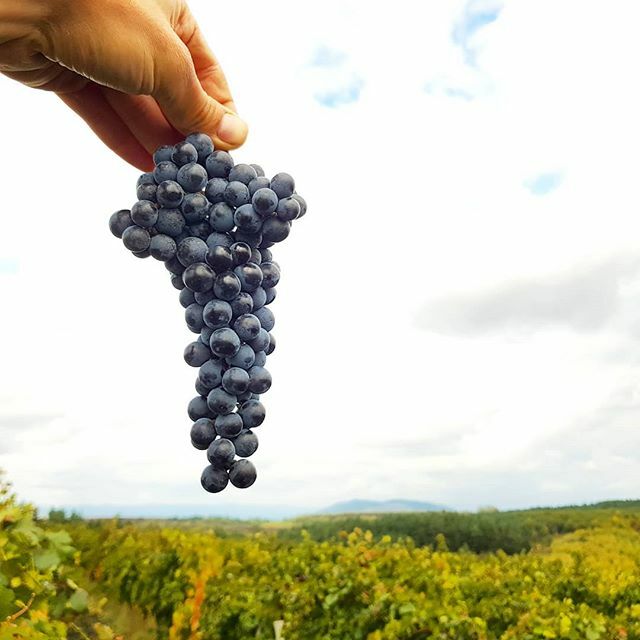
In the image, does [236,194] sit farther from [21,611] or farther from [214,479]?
[21,611]

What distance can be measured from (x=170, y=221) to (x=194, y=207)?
10 cm

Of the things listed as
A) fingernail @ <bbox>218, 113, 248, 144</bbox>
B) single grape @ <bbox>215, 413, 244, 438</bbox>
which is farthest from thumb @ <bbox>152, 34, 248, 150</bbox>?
single grape @ <bbox>215, 413, 244, 438</bbox>

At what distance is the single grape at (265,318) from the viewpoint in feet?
8.54

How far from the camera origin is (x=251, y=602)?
6.16m

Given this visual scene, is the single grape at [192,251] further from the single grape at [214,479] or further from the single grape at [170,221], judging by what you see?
the single grape at [214,479]

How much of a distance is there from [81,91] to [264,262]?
1152 millimetres

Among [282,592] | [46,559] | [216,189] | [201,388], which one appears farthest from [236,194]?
[282,592]

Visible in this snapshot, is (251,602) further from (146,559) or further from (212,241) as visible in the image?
(212,241)

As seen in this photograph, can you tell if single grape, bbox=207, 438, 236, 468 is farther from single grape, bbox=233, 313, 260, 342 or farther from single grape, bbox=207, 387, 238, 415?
single grape, bbox=233, 313, 260, 342

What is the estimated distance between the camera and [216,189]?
2.52 meters

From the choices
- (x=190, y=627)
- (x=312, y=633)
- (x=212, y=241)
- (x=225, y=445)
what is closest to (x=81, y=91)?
(x=212, y=241)

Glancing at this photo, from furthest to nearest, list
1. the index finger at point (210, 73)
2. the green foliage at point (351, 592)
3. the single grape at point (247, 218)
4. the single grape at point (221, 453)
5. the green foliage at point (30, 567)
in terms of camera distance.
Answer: the green foliage at point (351, 592)
the green foliage at point (30, 567)
the index finger at point (210, 73)
the single grape at point (247, 218)
the single grape at point (221, 453)

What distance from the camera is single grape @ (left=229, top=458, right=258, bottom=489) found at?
7.75 ft

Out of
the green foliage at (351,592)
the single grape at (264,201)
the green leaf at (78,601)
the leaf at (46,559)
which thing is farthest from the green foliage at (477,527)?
the single grape at (264,201)
